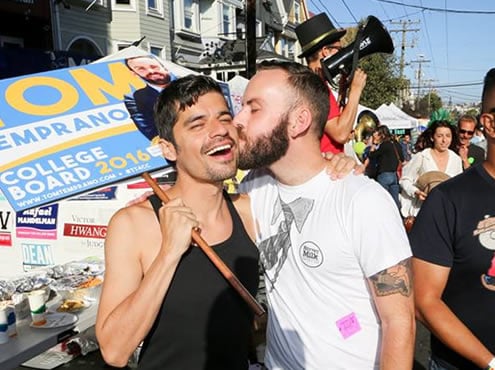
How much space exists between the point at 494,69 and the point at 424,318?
1.12 meters

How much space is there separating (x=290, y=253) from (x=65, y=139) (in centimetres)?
134

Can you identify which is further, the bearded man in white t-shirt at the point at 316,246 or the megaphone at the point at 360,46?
the megaphone at the point at 360,46

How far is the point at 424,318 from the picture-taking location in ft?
6.39

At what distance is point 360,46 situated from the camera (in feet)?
11.1

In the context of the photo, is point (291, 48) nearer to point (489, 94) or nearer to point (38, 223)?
point (38, 223)

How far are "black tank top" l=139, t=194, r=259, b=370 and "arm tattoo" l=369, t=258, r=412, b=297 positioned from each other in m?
0.59

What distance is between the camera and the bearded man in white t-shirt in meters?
1.57

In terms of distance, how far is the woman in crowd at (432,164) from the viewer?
193 inches

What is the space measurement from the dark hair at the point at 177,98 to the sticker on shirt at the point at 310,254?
778mm

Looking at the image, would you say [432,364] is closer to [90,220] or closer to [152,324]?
[152,324]

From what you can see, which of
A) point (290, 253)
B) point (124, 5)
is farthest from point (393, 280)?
point (124, 5)

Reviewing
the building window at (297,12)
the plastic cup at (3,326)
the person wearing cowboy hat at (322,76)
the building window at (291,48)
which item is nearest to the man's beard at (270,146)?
the person wearing cowboy hat at (322,76)

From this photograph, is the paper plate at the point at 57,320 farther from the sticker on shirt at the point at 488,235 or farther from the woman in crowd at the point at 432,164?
the woman in crowd at the point at 432,164

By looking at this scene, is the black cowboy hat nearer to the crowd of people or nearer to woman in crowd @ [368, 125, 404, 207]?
the crowd of people
